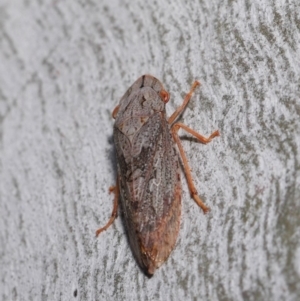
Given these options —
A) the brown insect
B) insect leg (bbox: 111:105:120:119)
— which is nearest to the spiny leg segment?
the brown insect

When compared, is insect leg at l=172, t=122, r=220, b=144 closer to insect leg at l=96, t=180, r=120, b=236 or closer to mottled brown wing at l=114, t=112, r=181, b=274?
mottled brown wing at l=114, t=112, r=181, b=274

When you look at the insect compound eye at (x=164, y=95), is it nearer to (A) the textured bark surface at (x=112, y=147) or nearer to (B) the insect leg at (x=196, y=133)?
(A) the textured bark surface at (x=112, y=147)

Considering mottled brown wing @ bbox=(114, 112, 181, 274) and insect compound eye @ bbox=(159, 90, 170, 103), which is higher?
insect compound eye @ bbox=(159, 90, 170, 103)

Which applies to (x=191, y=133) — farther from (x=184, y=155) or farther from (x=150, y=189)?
(x=150, y=189)

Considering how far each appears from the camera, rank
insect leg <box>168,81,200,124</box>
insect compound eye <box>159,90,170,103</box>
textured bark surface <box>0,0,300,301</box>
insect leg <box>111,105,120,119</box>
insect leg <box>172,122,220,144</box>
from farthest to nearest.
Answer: insect leg <box>111,105,120,119</box> < insect compound eye <box>159,90,170,103</box> < insect leg <box>168,81,200,124</box> < insect leg <box>172,122,220,144</box> < textured bark surface <box>0,0,300,301</box>

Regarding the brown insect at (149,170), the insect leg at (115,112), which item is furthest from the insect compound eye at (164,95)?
the insect leg at (115,112)

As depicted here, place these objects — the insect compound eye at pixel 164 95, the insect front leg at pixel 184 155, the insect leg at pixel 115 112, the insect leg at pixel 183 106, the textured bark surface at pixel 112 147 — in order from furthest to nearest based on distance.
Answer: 1. the insect leg at pixel 115 112
2. the insect compound eye at pixel 164 95
3. the insect leg at pixel 183 106
4. the insect front leg at pixel 184 155
5. the textured bark surface at pixel 112 147

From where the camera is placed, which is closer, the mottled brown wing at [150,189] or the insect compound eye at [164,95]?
the mottled brown wing at [150,189]

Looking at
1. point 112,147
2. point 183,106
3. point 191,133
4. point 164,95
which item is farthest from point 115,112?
point 191,133
